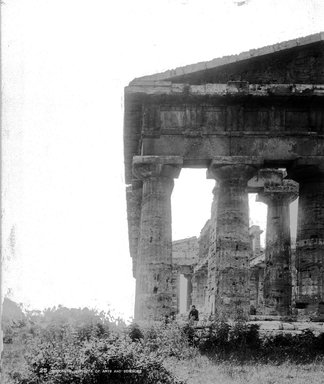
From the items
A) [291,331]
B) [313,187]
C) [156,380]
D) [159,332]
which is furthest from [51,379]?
[313,187]

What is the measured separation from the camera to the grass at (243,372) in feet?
35.4

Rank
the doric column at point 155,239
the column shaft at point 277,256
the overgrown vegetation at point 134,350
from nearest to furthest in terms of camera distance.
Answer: the overgrown vegetation at point 134,350, the doric column at point 155,239, the column shaft at point 277,256

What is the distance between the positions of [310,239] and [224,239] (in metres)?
2.78

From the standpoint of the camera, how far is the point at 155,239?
15859 millimetres

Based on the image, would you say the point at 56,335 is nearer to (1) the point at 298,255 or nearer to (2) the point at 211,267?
(2) the point at 211,267

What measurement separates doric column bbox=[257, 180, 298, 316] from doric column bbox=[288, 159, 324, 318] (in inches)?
67.9

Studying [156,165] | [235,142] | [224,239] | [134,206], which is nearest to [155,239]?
[224,239]

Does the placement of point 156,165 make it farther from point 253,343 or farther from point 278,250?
point 278,250

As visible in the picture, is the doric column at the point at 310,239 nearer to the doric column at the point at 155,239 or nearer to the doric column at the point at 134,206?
the doric column at the point at 155,239

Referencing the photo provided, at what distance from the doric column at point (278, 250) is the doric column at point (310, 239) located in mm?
1726

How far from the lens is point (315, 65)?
16.7 meters

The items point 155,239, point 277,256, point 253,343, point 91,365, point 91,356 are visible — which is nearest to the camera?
point 91,365

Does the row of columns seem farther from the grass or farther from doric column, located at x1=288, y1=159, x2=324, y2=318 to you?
the grass

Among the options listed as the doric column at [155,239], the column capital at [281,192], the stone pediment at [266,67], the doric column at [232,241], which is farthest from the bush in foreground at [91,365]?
the column capital at [281,192]
